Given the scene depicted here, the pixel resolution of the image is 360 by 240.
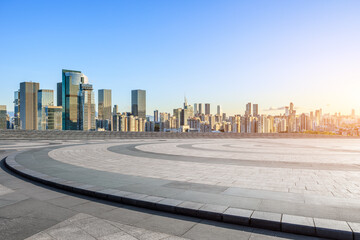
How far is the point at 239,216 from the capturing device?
5.48m

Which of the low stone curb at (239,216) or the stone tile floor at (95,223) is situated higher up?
the low stone curb at (239,216)

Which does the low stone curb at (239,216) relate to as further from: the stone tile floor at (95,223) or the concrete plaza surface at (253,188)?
the stone tile floor at (95,223)

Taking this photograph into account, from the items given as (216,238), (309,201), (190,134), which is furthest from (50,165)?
(190,134)

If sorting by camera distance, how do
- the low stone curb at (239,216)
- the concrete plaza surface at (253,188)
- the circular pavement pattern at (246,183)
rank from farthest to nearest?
the circular pavement pattern at (246,183)
the concrete plaza surface at (253,188)
the low stone curb at (239,216)

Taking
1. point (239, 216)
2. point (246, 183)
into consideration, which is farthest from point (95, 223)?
point (246, 183)

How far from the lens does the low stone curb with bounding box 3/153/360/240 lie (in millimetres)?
4855

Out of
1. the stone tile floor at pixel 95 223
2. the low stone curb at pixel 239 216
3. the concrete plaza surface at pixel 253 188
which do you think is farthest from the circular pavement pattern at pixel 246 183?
the stone tile floor at pixel 95 223

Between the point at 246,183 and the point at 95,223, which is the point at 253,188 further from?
the point at 95,223

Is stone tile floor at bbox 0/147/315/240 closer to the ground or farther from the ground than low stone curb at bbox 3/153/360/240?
closer to the ground

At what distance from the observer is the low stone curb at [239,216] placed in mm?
4855

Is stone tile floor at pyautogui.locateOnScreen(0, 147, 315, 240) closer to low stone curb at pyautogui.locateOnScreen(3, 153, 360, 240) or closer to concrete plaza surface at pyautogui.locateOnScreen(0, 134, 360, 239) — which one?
low stone curb at pyautogui.locateOnScreen(3, 153, 360, 240)

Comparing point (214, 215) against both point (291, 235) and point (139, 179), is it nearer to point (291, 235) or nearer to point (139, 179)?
point (291, 235)

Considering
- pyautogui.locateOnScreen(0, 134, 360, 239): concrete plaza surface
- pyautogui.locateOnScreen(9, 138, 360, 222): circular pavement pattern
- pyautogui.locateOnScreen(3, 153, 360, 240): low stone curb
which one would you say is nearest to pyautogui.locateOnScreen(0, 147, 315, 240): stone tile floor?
pyautogui.locateOnScreen(3, 153, 360, 240): low stone curb

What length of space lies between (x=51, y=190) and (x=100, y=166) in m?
4.13
